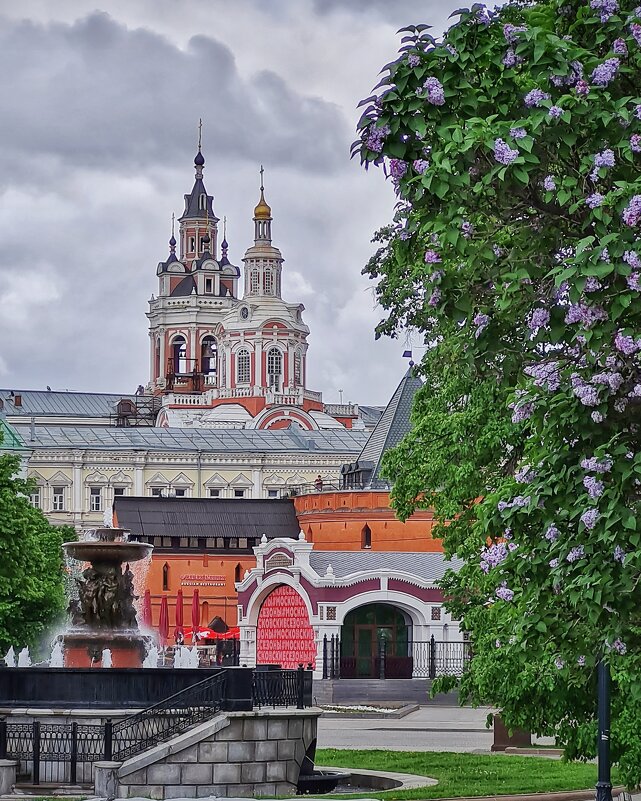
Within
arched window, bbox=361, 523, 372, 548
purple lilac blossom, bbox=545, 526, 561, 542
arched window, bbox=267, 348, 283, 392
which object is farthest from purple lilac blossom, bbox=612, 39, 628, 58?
arched window, bbox=267, 348, 283, 392

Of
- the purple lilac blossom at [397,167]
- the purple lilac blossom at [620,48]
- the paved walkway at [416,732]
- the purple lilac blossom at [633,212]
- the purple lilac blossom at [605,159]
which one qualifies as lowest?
the paved walkway at [416,732]

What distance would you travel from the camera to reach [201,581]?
252ft

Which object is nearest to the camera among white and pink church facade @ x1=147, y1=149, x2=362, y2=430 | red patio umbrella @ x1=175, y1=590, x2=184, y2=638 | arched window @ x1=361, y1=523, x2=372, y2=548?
arched window @ x1=361, y1=523, x2=372, y2=548

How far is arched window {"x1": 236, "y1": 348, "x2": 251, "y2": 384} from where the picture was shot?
134750mm

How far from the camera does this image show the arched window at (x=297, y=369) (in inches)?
5354

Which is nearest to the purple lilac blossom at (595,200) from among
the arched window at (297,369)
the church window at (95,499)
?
the church window at (95,499)

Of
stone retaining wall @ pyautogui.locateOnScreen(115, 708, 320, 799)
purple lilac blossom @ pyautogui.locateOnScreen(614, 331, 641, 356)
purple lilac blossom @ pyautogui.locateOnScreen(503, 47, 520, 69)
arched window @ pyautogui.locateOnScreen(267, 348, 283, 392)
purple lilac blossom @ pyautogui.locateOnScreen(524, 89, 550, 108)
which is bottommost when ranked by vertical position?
stone retaining wall @ pyautogui.locateOnScreen(115, 708, 320, 799)

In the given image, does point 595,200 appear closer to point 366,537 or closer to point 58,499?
point 366,537

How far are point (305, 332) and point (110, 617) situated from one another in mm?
113992

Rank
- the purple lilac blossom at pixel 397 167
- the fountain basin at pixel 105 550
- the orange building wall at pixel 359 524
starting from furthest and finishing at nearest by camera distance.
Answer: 1. the orange building wall at pixel 359 524
2. the fountain basin at pixel 105 550
3. the purple lilac blossom at pixel 397 167

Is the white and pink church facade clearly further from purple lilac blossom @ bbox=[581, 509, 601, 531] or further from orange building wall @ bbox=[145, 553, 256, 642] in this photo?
purple lilac blossom @ bbox=[581, 509, 601, 531]

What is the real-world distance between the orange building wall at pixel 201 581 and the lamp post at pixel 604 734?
5981 centimetres

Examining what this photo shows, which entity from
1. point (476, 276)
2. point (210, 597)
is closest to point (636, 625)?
point (476, 276)

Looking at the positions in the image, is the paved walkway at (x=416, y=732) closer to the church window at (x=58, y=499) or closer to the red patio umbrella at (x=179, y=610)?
the red patio umbrella at (x=179, y=610)
